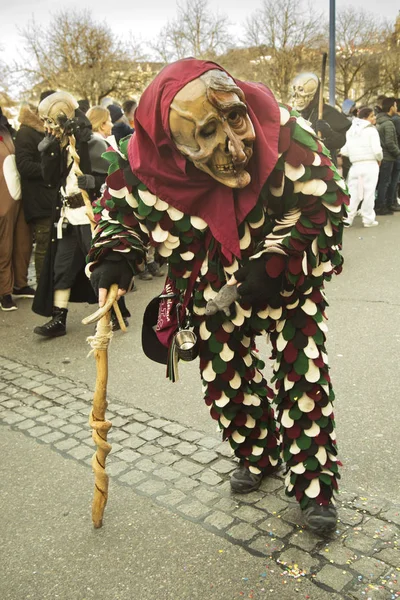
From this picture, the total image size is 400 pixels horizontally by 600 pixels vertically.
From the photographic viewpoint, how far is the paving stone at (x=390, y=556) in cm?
238

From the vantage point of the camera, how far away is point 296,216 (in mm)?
2402

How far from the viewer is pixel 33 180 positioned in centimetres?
643

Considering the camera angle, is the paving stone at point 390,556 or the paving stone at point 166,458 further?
the paving stone at point 166,458

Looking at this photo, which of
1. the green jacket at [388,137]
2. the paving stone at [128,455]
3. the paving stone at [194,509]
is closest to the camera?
the paving stone at [194,509]

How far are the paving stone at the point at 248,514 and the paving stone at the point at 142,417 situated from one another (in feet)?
3.72

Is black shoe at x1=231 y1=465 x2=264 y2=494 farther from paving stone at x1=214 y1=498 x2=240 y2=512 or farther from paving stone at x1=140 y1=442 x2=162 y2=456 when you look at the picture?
paving stone at x1=140 y1=442 x2=162 y2=456

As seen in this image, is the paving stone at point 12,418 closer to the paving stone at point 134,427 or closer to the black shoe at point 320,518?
the paving stone at point 134,427

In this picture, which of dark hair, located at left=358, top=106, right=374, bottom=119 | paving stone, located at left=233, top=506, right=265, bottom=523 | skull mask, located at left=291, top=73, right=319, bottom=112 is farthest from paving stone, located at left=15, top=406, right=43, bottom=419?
dark hair, located at left=358, top=106, right=374, bottom=119

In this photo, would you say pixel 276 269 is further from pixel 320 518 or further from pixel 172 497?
pixel 172 497

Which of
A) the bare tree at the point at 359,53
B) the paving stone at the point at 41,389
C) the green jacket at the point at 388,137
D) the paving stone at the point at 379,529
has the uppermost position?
the bare tree at the point at 359,53

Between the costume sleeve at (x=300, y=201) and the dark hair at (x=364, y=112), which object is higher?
the dark hair at (x=364, y=112)

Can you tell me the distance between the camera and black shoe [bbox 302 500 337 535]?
8.33ft

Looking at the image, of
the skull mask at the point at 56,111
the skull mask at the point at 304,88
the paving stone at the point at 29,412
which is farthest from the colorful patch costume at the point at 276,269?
the skull mask at the point at 304,88

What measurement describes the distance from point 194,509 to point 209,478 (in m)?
0.27
